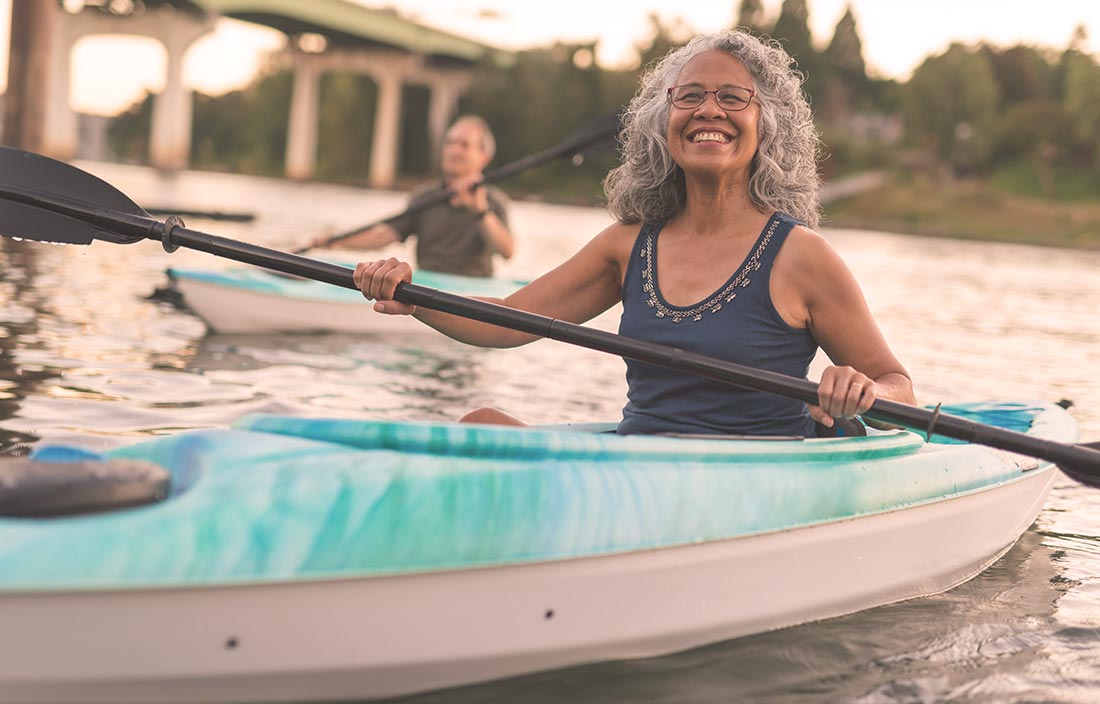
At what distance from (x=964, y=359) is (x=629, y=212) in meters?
6.92

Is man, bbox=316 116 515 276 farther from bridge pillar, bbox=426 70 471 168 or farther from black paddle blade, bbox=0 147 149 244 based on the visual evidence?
bridge pillar, bbox=426 70 471 168

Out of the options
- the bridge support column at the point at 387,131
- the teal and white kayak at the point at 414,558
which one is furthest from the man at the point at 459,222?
the bridge support column at the point at 387,131

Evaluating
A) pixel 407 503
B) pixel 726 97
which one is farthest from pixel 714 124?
pixel 407 503

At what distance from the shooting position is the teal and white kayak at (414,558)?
2.06m

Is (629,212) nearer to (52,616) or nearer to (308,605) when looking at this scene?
(308,605)

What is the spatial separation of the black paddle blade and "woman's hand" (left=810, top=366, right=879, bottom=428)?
2.05m

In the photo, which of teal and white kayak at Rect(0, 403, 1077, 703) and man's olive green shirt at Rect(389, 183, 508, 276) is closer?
teal and white kayak at Rect(0, 403, 1077, 703)

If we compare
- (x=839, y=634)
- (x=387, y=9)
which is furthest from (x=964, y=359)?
(x=387, y=9)

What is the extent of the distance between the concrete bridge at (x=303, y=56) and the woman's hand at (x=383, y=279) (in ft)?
90.7

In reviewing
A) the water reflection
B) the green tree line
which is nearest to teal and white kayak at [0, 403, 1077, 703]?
the water reflection

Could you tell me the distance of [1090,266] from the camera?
1083 inches

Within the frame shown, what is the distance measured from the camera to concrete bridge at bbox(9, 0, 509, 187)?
1548 inches

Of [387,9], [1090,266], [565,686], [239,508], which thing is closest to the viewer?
[239,508]

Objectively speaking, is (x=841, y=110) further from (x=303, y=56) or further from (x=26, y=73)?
(x=26, y=73)
